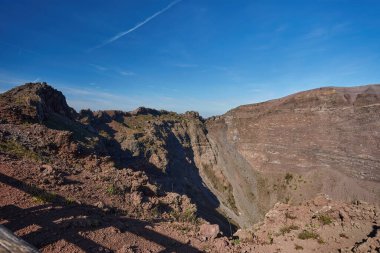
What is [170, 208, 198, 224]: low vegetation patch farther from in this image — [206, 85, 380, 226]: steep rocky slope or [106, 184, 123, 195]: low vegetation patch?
[206, 85, 380, 226]: steep rocky slope

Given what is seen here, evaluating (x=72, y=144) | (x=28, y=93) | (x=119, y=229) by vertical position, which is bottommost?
(x=119, y=229)

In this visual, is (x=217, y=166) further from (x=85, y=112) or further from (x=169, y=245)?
(x=169, y=245)

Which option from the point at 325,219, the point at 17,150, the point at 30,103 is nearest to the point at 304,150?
the point at 325,219

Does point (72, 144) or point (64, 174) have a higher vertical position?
point (72, 144)

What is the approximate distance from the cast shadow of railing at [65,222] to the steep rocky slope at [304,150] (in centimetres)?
5082

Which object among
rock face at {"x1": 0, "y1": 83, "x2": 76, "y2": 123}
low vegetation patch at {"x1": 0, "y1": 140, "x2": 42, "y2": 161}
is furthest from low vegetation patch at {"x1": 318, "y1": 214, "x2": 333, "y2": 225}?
rock face at {"x1": 0, "y1": 83, "x2": 76, "y2": 123}

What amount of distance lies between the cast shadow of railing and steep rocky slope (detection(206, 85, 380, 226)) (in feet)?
167

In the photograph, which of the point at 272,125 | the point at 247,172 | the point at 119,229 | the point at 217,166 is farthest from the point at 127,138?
the point at 119,229

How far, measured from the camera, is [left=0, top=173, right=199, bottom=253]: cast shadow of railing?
9.42 m

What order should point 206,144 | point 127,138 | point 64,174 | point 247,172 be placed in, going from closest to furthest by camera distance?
point 64,174 → point 127,138 → point 247,172 → point 206,144

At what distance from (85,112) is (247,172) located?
3963 centimetres

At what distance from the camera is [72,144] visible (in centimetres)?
2069

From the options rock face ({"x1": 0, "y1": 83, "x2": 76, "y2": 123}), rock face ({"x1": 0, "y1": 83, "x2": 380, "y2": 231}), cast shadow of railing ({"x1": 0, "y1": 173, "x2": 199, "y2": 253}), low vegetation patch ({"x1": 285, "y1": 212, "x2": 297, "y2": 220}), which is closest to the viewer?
cast shadow of railing ({"x1": 0, "y1": 173, "x2": 199, "y2": 253})

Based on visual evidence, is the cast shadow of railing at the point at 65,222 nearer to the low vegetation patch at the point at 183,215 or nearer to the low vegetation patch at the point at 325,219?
the low vegetation patch at the point at 183,215
